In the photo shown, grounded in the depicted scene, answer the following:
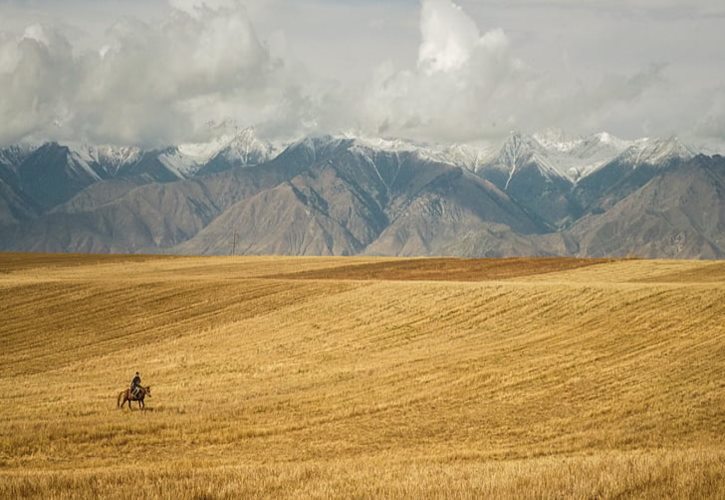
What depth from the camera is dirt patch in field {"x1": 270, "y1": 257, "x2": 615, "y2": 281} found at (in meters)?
80.8

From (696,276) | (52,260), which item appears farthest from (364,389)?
(52,260)

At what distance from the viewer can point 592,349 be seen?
41.1 metres

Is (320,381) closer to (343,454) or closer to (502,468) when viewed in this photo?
(343,454)

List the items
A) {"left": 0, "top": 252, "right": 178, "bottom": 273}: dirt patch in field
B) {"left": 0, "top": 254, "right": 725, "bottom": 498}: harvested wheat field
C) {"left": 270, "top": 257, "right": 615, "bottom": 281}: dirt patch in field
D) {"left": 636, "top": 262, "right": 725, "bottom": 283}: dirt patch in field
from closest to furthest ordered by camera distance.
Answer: {"left": 0, "top": 254, "right": 725, "bottom": 498}: harvested wheat field
{"left": 636, "top": 262, "right": 725, "bottom": 283}: dirt patch in field
{"left": 270, "top": 257, "right": 615, "bottom": 281}: dirt patch in field
{"left": 0, "top": 252, "right": 178, "bottom": 273}: dirt patch in field

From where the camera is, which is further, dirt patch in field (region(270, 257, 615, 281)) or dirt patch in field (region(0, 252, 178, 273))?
dirt patch in field (region(0, 252, 178, 273))

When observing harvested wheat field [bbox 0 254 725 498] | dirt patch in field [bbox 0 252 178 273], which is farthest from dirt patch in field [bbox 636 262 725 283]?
dirt patch in field [bbox 0 252 178 273]

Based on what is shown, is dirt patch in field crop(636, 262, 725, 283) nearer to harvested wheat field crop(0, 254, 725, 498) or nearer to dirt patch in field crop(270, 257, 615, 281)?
harvested wheat field crop(0, 254, 725, 498)

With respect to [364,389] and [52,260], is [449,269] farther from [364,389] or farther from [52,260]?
[52,260]

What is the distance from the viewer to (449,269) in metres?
89.6

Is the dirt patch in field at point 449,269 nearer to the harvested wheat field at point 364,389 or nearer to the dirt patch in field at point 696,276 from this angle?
the dirt patch in field at point 696,276

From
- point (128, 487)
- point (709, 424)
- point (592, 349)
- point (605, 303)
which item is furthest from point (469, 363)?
point (128, 487)

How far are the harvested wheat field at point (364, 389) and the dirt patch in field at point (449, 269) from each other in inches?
500

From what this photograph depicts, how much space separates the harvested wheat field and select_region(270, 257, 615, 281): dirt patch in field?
1269 cm

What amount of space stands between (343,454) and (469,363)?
15.3 metres
